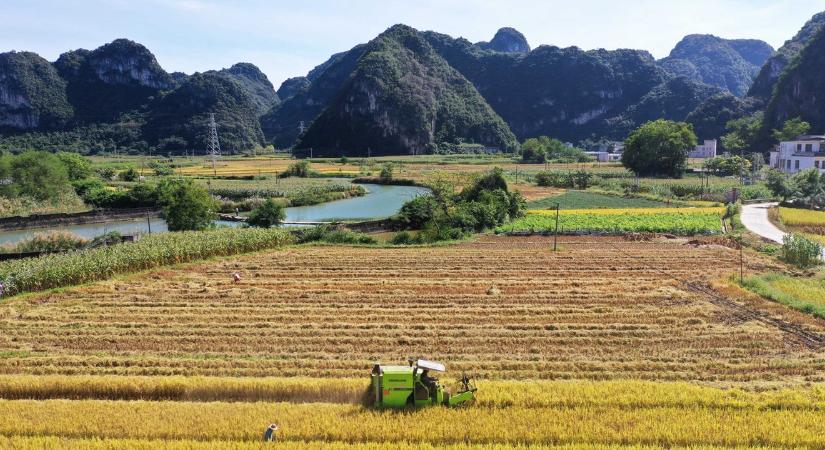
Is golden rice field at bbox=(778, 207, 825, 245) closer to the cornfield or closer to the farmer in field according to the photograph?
the cornfield

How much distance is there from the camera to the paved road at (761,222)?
3381 cm

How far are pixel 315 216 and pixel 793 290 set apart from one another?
125 feet

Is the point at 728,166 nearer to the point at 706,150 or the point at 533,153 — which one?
the point at 533,153

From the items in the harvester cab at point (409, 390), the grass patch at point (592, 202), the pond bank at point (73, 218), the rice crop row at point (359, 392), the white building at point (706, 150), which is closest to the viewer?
the harvester cab at point (409, 390)

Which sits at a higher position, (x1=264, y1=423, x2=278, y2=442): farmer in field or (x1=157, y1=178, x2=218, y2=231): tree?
(x1=157, y1=178, x2=218, y2=231): tree

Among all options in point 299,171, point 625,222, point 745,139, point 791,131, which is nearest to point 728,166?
point 791,131

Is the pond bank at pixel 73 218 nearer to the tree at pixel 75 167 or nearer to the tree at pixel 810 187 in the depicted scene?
the tree at pixel 75 167

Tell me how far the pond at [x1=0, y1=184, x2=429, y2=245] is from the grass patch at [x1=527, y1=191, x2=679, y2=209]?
42.7ft

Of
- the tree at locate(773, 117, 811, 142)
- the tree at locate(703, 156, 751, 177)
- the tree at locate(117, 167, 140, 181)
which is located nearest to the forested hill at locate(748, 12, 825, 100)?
the tree at locate(773, 117, 811, 142)

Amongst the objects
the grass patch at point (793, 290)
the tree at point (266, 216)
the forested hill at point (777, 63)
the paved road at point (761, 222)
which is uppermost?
the forested hill at point (777, 63)

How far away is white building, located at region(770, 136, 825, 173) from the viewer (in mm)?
62481

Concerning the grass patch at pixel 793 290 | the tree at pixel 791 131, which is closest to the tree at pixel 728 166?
the tree at pixel 791 131

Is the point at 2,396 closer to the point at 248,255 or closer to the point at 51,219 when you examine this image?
the point at 248,255

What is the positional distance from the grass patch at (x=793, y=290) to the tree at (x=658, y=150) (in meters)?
54.8
